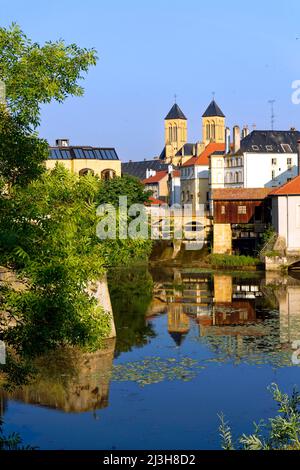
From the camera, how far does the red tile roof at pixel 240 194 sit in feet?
200

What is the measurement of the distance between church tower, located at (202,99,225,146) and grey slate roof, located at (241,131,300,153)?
5956 centimetres

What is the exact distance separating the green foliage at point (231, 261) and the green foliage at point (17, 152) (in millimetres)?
42254

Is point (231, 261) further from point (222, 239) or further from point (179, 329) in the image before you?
point (179, 329)

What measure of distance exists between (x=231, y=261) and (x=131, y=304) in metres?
18.1

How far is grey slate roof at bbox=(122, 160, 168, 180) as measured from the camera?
4975 inches

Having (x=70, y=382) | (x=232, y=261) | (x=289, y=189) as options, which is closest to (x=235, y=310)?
(x=70, y=382)

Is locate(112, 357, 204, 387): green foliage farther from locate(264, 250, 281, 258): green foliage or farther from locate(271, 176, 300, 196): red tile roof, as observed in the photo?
locate(271, 176, 300, 196): red tile roof

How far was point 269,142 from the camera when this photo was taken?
75.5 m

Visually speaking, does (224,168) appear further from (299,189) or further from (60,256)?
(60,256)

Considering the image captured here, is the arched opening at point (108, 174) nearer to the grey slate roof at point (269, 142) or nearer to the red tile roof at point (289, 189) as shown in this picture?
the grey slate roof at point (269, 142)

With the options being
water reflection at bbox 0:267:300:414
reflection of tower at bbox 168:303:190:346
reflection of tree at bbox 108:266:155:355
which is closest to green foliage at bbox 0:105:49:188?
water reflection at bbox 0:267:300:414

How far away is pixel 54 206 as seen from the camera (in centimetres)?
1395

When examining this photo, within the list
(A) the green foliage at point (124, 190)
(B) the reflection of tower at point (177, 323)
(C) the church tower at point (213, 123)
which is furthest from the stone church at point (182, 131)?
(B) the reflection of tower at point (177, 323)

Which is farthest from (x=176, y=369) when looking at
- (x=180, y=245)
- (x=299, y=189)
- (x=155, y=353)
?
(x=180, y=245)
